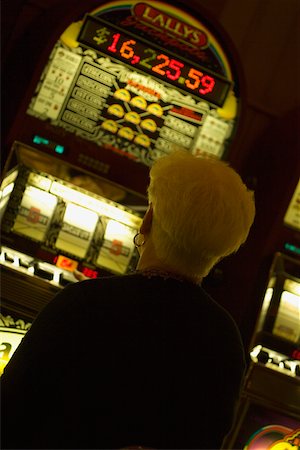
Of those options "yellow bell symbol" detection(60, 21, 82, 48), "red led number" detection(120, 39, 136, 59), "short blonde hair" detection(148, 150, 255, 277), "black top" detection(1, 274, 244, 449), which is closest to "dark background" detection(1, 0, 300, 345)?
"yellow bell symbol" detection(60, 21, 82, 48)

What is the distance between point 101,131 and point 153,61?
48 cm

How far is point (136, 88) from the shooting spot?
302 cm

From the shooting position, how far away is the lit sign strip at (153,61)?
9.69ft

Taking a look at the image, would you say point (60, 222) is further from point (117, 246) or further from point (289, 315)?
point (289, 315)

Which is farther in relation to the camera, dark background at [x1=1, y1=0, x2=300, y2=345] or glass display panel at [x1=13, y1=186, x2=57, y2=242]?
dark background at [x1=1, y1=0, x2=300, y2=345]

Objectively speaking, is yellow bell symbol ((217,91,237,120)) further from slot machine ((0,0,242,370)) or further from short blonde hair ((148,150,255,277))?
short blonde hair ((148,150,255,277))

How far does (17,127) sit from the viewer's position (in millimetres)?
2816

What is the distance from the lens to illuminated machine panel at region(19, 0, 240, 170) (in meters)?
2.90

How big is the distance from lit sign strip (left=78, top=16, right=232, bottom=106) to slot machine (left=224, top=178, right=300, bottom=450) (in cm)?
101

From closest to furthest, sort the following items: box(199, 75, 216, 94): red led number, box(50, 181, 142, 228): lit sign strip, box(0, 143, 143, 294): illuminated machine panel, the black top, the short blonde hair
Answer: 1. the black top
2. the short blonde hair
3. box(0, 143, 143, 294): illuminated machine panel
4. box(50, 181, 142, 228): lit sign strip
5. box(199, 75, 216, 94): red led number

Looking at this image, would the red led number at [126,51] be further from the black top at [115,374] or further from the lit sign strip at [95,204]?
the black top at [115,374]

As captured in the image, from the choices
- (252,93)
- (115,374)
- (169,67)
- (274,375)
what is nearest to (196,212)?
(115,374)

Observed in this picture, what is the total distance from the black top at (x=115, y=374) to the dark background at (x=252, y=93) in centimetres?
172

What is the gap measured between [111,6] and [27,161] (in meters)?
0.97
